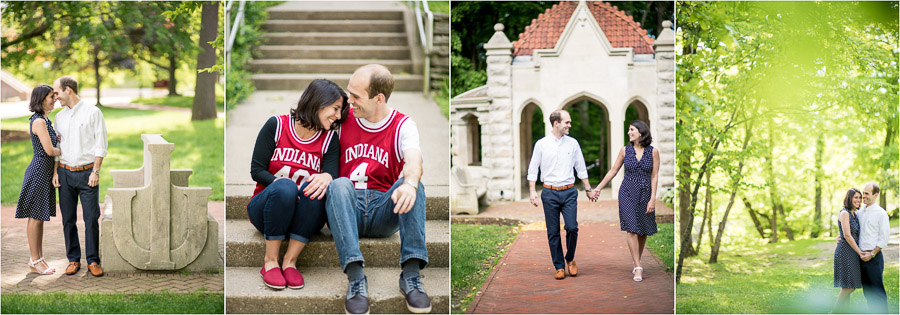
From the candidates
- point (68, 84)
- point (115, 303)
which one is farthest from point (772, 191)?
point (68, 84)

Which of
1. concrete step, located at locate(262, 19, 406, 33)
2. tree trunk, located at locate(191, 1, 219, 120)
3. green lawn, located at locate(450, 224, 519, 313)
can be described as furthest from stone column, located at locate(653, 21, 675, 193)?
tree trunk, located at locate(191, 1, 219, 120)

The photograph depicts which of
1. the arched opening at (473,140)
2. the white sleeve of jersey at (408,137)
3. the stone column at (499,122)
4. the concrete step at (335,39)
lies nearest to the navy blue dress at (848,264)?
the stone column at (499,122)

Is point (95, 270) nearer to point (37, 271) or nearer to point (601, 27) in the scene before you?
point (37, 271)

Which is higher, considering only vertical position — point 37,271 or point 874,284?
point 37,271

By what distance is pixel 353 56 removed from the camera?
17.2ft

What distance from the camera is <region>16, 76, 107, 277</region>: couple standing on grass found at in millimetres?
5297

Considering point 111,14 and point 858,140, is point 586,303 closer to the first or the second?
point 858,140

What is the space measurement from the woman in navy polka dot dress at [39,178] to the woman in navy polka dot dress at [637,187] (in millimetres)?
4182

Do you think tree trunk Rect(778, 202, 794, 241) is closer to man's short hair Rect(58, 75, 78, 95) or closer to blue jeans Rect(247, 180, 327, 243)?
blue jeans Rect(247, 180, 327, 243)

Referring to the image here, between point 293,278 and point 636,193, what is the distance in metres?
2.29

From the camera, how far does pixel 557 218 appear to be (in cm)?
466

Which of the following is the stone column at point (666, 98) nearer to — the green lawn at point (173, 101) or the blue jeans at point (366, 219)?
the blue jeans at point (366, 219)

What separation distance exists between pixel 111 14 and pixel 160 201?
2218 mm

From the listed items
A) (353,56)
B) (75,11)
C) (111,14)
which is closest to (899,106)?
(353,56)
